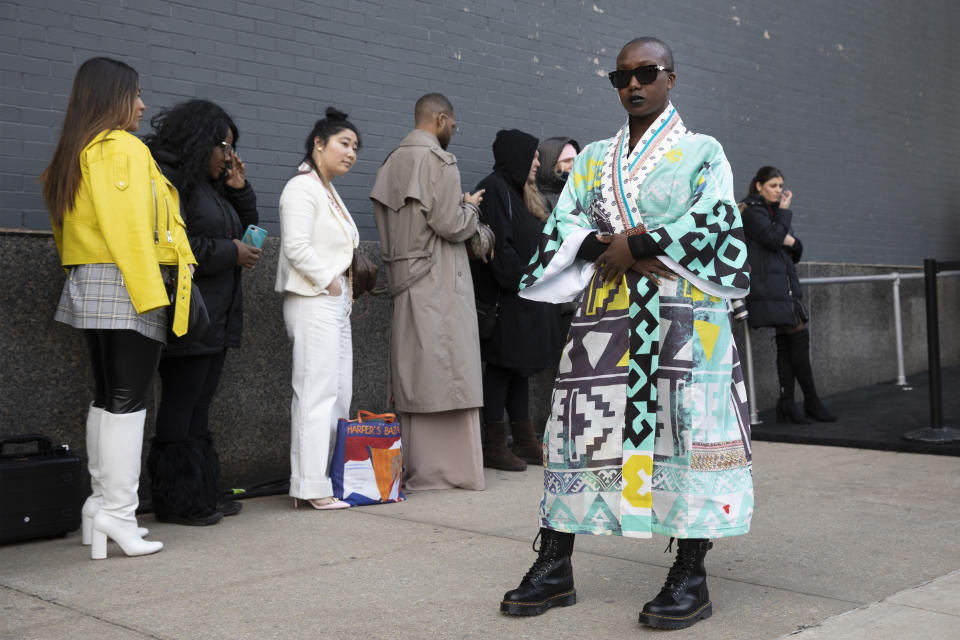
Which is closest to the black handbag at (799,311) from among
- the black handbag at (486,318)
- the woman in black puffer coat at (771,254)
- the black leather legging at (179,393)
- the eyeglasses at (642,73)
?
the woman in black puffer coat at (771,254)

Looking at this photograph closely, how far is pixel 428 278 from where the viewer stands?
5664mm

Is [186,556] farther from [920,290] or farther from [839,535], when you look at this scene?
[920,290]

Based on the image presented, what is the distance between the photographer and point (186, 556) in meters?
4.19

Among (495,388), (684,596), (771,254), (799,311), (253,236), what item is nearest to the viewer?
(684,596)

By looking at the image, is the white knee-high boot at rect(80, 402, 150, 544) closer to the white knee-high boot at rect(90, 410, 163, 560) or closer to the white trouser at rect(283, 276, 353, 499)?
the white knee-high boot at rect(90, 410, 163, 560)

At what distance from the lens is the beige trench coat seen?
5.61m

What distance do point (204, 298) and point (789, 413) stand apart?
16.4ft

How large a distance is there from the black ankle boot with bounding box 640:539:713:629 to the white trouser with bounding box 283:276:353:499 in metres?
2.32

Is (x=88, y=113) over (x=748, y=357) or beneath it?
over

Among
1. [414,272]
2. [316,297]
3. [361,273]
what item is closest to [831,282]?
[414,272]

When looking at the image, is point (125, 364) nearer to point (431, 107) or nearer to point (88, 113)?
point (88, 113)

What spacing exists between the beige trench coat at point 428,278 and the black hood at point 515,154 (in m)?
0.69

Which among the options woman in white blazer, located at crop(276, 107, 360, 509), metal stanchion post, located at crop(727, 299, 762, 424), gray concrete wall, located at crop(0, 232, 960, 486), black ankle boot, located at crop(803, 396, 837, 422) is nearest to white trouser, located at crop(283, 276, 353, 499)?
woman in white blazer, located at crop(276, 107, 360, 509)

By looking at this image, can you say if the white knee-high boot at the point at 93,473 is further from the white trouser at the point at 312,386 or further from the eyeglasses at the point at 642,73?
the eyeglasses at the point at 642,73
